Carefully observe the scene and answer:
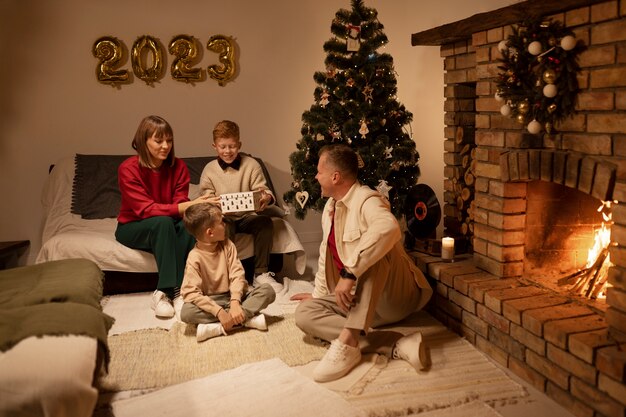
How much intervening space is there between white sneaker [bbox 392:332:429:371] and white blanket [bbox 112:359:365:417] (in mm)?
420

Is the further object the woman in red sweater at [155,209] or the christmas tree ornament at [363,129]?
the christmas tree ornament at [363,129]

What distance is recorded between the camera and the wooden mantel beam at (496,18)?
2.53 meters

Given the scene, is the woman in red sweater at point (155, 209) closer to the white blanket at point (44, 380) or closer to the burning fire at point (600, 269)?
the white blanket at point (44, 380)

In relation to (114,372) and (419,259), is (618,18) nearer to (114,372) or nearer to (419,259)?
(419,259)

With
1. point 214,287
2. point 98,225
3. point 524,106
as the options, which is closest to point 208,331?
point 214,287

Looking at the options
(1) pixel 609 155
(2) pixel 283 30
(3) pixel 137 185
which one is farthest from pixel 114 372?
(2) pixel 283 30

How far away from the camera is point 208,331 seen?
308 cm

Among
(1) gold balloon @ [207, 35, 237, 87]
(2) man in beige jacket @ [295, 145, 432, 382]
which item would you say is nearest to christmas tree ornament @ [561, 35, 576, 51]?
(2) man in beige jacket @ [295, 145, 432, 382]

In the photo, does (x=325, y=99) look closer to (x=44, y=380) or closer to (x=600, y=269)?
(x=600, y=269)

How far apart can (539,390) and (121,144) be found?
3.65 m

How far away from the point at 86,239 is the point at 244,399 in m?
1.85

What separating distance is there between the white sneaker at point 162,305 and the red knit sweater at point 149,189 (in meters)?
0.50

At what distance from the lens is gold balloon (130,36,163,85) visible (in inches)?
188

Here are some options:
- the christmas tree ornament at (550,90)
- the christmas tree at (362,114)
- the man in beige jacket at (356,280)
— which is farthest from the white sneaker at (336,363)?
the christmas tree at (362,114)
